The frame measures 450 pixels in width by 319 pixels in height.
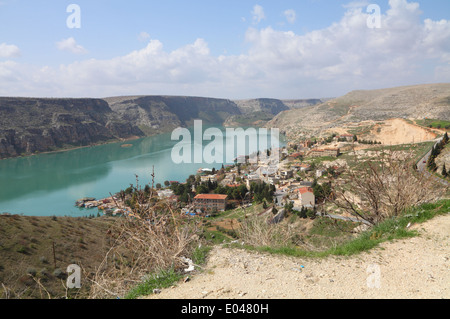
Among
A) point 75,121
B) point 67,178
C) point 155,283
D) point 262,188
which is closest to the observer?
point 155,283

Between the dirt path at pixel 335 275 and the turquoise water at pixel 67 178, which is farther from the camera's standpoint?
the turquoise water at pixel 67 178

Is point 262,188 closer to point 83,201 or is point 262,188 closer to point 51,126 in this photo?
point 83,201

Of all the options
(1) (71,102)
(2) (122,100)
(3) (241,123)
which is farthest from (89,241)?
(2) (122,100)

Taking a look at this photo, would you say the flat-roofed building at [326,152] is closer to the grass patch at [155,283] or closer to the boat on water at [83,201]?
the boat on water at [83,201]

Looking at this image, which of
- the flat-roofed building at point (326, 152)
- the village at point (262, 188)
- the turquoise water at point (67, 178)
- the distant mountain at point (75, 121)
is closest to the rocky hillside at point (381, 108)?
the village at point (262, 188)

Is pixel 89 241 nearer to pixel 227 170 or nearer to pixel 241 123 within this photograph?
pixel 227 170

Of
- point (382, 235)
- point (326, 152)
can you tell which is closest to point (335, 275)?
point (382, 235)
